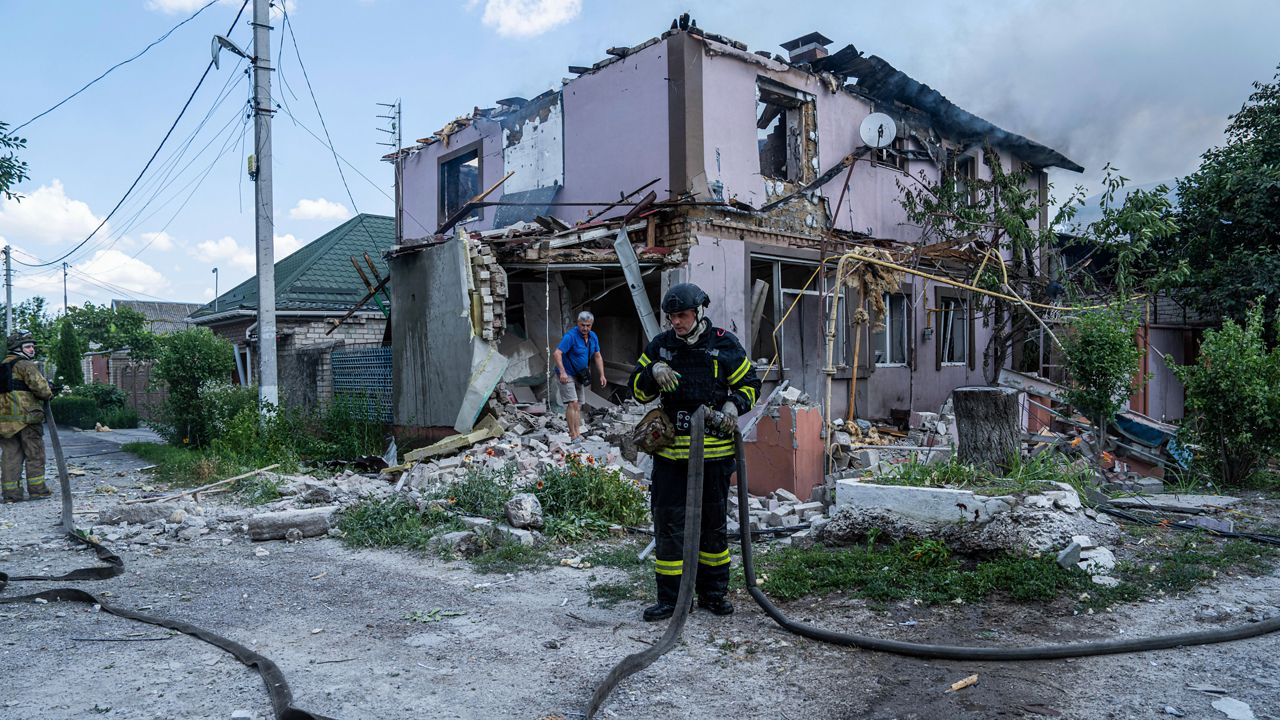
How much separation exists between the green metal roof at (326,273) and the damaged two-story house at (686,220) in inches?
132

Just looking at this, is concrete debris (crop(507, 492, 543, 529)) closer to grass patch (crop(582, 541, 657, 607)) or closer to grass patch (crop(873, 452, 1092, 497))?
grass patch (crop(582, 541, 657, 607))

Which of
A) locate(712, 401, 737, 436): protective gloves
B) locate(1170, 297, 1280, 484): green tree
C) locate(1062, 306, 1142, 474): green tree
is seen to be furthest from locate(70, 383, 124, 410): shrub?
locate(1170, 297, 1280, 484): green tree

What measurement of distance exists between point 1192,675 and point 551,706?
275 centimetres

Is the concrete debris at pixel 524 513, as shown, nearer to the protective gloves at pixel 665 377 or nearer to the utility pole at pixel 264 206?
the protective gloves at pixel 665 377

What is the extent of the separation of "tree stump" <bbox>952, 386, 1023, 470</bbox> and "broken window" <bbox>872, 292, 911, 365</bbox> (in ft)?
27.3

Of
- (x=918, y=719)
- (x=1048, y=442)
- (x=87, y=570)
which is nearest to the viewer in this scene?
(x=918, y=719)

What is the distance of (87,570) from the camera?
5594 mm

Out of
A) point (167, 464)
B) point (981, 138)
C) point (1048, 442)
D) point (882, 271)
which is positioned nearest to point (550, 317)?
point (882, 271)

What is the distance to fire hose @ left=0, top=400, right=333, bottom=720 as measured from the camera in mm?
3309

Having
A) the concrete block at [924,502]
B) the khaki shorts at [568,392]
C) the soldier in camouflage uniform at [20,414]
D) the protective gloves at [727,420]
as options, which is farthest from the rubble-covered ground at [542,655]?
the khaki shorts at [568,392]

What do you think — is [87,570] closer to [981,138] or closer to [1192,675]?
[1192,675]

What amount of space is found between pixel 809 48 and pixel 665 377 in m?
10.6

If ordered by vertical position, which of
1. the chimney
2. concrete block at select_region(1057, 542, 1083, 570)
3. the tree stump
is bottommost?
concrete block at select_region(1057, 542, 1083, 570)

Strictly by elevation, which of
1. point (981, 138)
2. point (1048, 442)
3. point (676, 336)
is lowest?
point (1048, 442)
